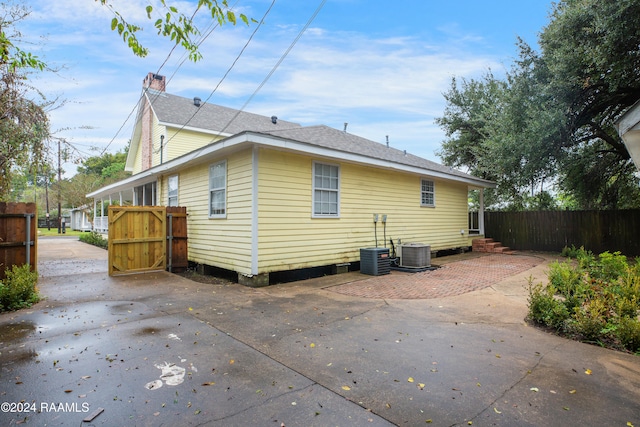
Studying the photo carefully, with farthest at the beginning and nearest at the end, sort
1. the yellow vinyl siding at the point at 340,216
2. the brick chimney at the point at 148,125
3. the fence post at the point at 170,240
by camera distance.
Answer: the brick chimney at the point at 148,125
the fence post at the point at 170,240
the yellow vinyl siding at the point at 340,216

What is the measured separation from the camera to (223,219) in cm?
752

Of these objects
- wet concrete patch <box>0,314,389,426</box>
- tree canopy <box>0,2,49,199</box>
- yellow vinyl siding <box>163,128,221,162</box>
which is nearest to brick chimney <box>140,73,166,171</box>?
yellow vinyl siding <box>163,128,221,162</box>

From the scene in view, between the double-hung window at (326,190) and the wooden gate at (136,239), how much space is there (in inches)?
157

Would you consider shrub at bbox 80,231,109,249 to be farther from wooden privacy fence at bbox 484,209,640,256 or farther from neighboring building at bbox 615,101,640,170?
wooden privacy fence at bbox 484,209,640,256

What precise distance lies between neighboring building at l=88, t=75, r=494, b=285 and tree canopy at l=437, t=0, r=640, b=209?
2.42m

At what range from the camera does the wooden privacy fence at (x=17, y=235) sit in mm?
5914

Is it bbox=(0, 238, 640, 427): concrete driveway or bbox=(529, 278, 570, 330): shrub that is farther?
bbox=(529, 278, 570, 330): shrub

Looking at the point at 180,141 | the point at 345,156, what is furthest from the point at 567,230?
the point at 180,141

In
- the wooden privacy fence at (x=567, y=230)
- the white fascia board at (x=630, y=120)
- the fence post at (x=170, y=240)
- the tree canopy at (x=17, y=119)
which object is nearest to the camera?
the white fascia board at (x=630, y=120)

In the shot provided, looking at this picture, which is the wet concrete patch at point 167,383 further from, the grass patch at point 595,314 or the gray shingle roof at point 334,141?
the gray shingle roof at point 334,141

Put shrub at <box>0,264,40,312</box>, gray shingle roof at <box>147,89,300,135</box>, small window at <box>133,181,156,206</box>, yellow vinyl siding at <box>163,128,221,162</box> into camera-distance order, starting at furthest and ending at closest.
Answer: gray shingle roof at <box>147,89,300,135</box>
yellow vinyl siding at <box>163,128,221,162</box>
small window at <box>133,181,156,206</box>
shrub at <box>0,264,40,312</box>

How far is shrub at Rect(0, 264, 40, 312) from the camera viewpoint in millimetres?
4746

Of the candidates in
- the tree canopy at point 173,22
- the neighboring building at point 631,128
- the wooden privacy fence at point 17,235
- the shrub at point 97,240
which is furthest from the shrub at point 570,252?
the shrub at point 97,240

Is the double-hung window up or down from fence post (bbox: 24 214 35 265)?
up
